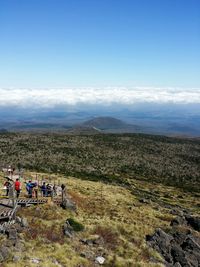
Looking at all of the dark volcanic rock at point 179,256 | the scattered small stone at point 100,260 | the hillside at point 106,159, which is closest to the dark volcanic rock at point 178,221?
the dark volcanic rock at point 179,256

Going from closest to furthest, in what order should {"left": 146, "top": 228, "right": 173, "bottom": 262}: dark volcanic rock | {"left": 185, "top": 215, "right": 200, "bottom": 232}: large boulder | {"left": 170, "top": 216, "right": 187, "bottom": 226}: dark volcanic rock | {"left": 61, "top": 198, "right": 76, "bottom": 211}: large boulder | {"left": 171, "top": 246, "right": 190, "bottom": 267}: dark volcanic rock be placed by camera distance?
{"left": 171, "top": 246, "right": 190, "bottom": 267}: dark volcanic rock < {"left": 146, "top": 228, "right": 173, "bottom": 262}: dark volcanic rock < {"left": 61, "top": 198, "right": 76, "bottom": 211}: large boulder < {"left": 170, "top": 216, "right": 187, "bottom": 226}: dark volcanic rock < {"left": 185, "top": 215, "right": 200, "bottom": 232}: large boulder

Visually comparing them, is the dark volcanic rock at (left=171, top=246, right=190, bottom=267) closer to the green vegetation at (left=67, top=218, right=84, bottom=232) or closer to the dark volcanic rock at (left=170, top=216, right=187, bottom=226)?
the dark volcanic rock at (left=170, top=216, right=187, bottom=226)

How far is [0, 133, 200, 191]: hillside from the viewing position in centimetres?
10088

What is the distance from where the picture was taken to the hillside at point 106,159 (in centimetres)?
10088

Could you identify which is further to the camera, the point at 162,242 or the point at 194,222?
the point at 194,222

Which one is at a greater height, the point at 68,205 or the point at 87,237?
the point at 68,205

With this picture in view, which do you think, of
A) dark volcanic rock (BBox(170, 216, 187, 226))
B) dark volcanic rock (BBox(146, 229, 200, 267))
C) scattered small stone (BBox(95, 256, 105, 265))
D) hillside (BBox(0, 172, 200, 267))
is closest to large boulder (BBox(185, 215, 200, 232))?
dark volcanic rock (BBox(170, 216, 187, 226))

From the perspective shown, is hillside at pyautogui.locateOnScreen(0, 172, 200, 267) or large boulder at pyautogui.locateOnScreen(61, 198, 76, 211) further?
large boulder at pyautogui.locateOnScreen(61, 198, 76, 211)

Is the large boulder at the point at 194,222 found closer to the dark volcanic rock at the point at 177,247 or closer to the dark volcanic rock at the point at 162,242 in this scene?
the dark volcanic rock at the point at 177,247

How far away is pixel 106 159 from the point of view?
123 m

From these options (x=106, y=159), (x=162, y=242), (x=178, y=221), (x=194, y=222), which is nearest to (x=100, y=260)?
(x=162, y=242)

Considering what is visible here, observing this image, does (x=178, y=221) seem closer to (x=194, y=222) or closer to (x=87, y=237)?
(x=194, y=222)

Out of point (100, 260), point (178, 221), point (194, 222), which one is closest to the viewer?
point (100, 260)

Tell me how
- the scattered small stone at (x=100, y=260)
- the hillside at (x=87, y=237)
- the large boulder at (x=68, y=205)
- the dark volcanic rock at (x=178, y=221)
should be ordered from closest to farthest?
the hillside at (x=87, y=237) → the scattered small stone at (x=100, y=260) → the large boulder at (x=68, y=205) → the dark volcanic rock at (x=178, y=221)
